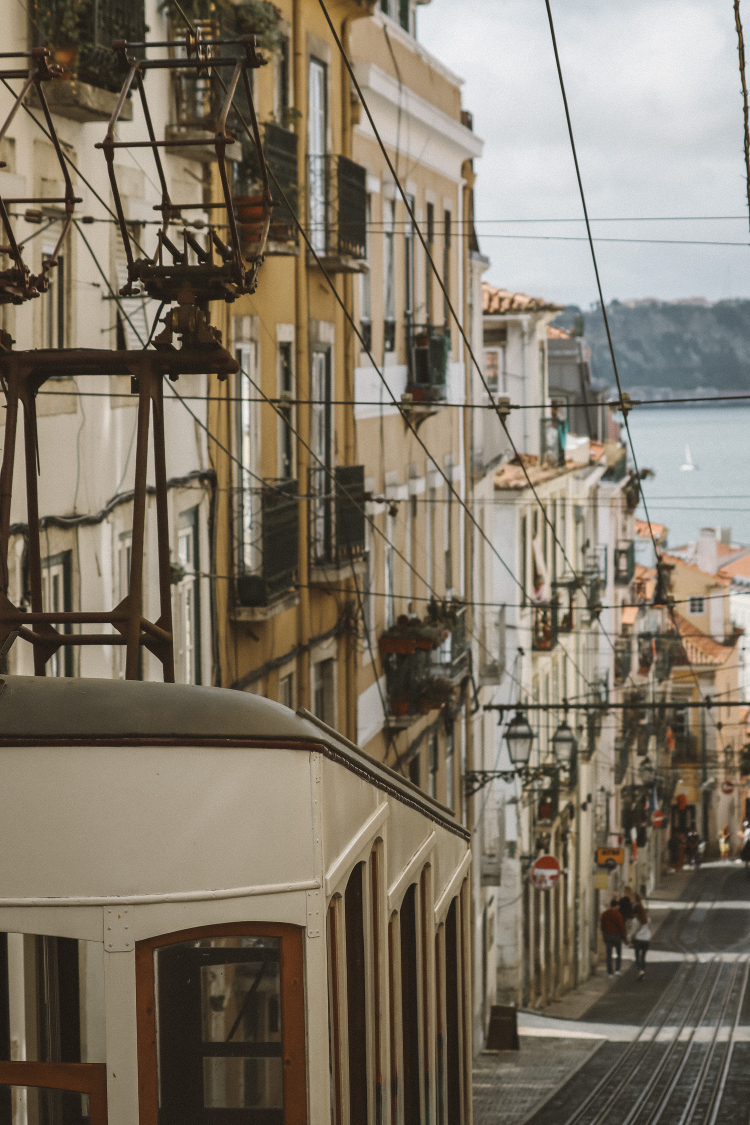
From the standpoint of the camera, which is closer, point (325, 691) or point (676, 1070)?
point (325, 691)

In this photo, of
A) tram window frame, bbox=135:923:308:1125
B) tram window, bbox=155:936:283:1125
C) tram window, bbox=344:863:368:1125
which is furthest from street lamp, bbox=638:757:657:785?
tram window frame, bbox=135:923:308:1125

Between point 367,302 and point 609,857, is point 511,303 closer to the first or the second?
point 609,857

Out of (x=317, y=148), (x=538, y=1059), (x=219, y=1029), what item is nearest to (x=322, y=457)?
(x=317, y=148)

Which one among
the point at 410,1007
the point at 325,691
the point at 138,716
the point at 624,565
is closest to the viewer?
the point at 138,716

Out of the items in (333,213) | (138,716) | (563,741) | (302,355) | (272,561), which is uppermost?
(333,213)

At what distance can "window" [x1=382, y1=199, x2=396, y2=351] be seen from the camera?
75.4 ft

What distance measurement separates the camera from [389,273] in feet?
76.6

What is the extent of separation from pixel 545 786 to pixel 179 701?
29924mm

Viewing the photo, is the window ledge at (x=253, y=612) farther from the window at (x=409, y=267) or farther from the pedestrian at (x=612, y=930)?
the pedestrian at (x=612, y=930)

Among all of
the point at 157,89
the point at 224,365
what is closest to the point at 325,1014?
the point at 224,365

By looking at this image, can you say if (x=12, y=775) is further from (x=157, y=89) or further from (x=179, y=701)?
(x=157, y=89)

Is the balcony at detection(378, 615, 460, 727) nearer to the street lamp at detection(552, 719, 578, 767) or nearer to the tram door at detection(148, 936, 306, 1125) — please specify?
the street lamp at detection(552, 719, 578, 767)

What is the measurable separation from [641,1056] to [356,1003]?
1845 centimetres

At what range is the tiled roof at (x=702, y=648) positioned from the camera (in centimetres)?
7125
